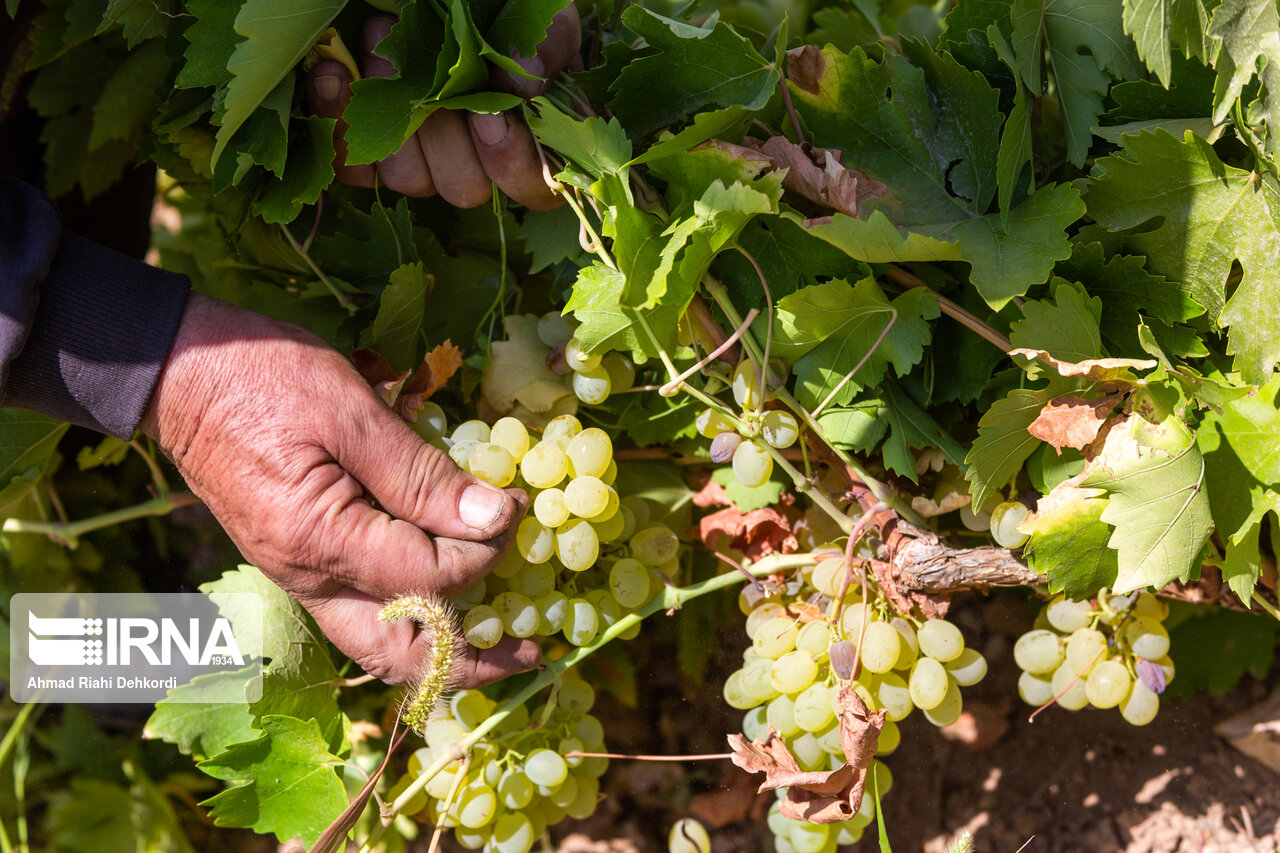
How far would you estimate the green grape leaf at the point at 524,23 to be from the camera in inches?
23.3

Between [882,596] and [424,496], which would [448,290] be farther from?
[882,596]

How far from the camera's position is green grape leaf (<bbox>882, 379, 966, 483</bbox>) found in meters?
0.69

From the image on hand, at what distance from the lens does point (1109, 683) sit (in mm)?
748

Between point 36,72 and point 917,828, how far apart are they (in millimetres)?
1398

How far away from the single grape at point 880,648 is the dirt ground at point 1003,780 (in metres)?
0.26

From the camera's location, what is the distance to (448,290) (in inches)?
33.0

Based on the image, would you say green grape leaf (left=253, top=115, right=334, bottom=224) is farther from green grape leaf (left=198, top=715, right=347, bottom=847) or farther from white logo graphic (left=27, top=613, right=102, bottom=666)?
white logo graphic (left=27, top=613, right=102, bottom=666)

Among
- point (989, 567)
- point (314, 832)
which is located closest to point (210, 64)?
point (314, 832)

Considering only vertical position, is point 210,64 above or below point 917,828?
above

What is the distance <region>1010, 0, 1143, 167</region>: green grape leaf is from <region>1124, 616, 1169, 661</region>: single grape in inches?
16.4

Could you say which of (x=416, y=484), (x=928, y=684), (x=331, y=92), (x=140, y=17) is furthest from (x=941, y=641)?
(x=140, y=17)

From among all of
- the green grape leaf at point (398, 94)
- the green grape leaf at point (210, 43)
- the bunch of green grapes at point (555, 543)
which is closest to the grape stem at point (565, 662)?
the bunch of green grapes at point (555, 543)

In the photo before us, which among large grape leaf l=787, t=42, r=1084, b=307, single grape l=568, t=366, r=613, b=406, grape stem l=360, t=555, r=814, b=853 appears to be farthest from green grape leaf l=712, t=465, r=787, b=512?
large grape leaf l=787, t=42, r=1084, b=307

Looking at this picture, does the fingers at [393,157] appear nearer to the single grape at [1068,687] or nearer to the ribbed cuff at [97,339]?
the ribbed cuff at [97,339]
